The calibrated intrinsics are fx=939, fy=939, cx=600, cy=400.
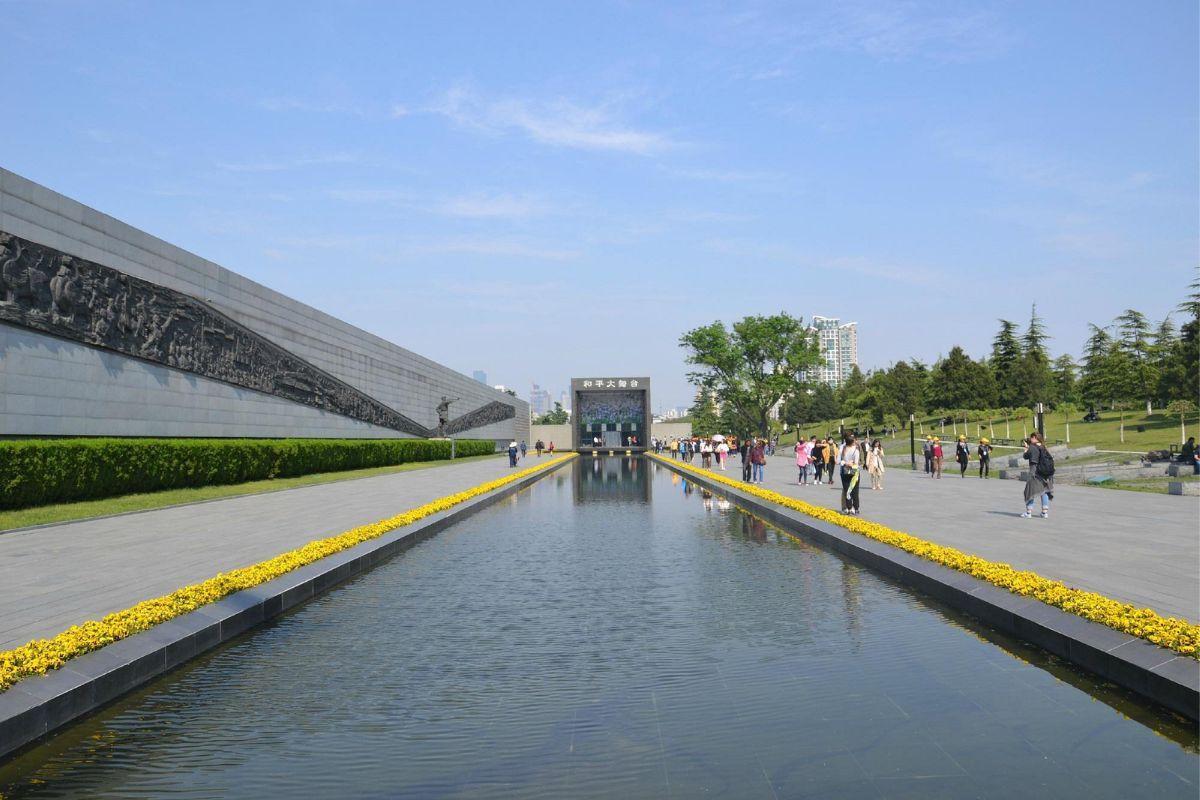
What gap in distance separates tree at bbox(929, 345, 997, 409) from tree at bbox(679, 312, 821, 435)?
700 inches

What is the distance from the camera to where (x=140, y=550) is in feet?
41.0

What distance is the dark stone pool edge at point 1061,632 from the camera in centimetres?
566

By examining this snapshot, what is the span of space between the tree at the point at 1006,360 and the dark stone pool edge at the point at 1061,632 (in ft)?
269

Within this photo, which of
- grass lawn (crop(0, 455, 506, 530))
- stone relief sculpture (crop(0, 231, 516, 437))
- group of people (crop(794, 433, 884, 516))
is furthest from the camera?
stone relief sculpture (crop(0, 231, 516, 437))

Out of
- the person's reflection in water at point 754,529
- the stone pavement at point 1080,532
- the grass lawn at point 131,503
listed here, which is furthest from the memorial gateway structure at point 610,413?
the person's reflection in water at point 754,529

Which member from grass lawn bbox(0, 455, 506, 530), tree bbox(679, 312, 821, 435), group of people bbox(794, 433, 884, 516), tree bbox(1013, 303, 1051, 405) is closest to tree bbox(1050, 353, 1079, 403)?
tree bbox(1013, 303, 1051, 405)

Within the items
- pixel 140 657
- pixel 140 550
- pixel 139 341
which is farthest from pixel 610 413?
pixel 140 657

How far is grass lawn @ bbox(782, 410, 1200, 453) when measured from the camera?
52.3 meters

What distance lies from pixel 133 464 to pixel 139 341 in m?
6.06

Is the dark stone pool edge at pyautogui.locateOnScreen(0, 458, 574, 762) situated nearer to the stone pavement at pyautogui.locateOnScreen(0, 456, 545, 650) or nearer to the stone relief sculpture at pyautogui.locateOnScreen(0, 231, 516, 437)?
the stone pavement at pyautogui.locateOnScreen(0, 456, 545, 650)

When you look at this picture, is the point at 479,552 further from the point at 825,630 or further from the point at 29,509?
the point at 29,509

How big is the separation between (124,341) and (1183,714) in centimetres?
2690

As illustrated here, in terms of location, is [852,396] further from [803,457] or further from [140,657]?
[140,657]

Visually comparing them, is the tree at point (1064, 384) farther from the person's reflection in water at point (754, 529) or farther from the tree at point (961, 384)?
the person's reflection in water at point (754, 529)
